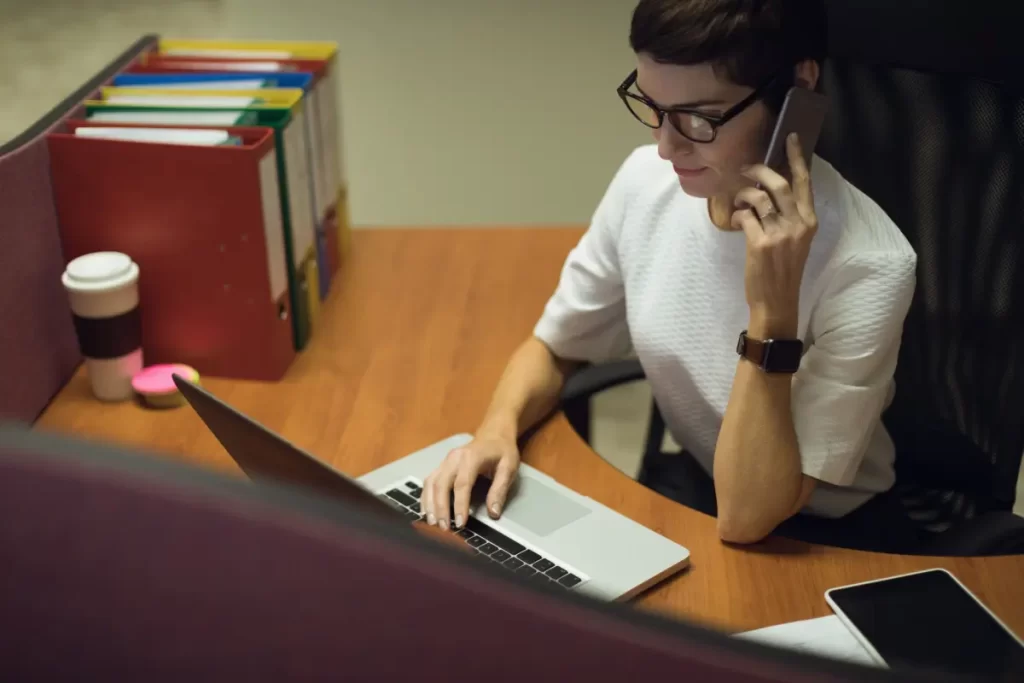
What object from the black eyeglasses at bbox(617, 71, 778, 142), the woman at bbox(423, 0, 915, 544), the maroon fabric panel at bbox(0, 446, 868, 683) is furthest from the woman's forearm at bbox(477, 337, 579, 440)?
the maroon fabric panel at bbox(0, 446, 868, 683)

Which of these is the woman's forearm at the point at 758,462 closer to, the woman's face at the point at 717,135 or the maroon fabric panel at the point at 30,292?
the woman's face at the point at 717,135

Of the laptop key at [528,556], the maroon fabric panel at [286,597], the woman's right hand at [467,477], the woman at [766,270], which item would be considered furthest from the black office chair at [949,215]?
the maroon fabric panel at [286,597]

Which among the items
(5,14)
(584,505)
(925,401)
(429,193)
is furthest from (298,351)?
(5,14)

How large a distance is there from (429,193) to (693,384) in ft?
4.24

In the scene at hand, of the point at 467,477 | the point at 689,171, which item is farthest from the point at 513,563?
the point at 689,171

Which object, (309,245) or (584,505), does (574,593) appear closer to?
(584,505)

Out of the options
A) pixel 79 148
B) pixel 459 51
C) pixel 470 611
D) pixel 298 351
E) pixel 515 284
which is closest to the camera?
pixel 470 611

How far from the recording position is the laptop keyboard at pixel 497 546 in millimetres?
1043

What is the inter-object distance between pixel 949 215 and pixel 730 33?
43 cm

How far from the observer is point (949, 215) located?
1345 millimetres

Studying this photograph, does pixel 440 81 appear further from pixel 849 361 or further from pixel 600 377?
pixel 849 361

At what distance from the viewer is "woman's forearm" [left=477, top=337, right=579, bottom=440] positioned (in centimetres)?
128

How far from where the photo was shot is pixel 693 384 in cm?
134

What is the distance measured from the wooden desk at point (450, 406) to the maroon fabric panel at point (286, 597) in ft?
1.42
